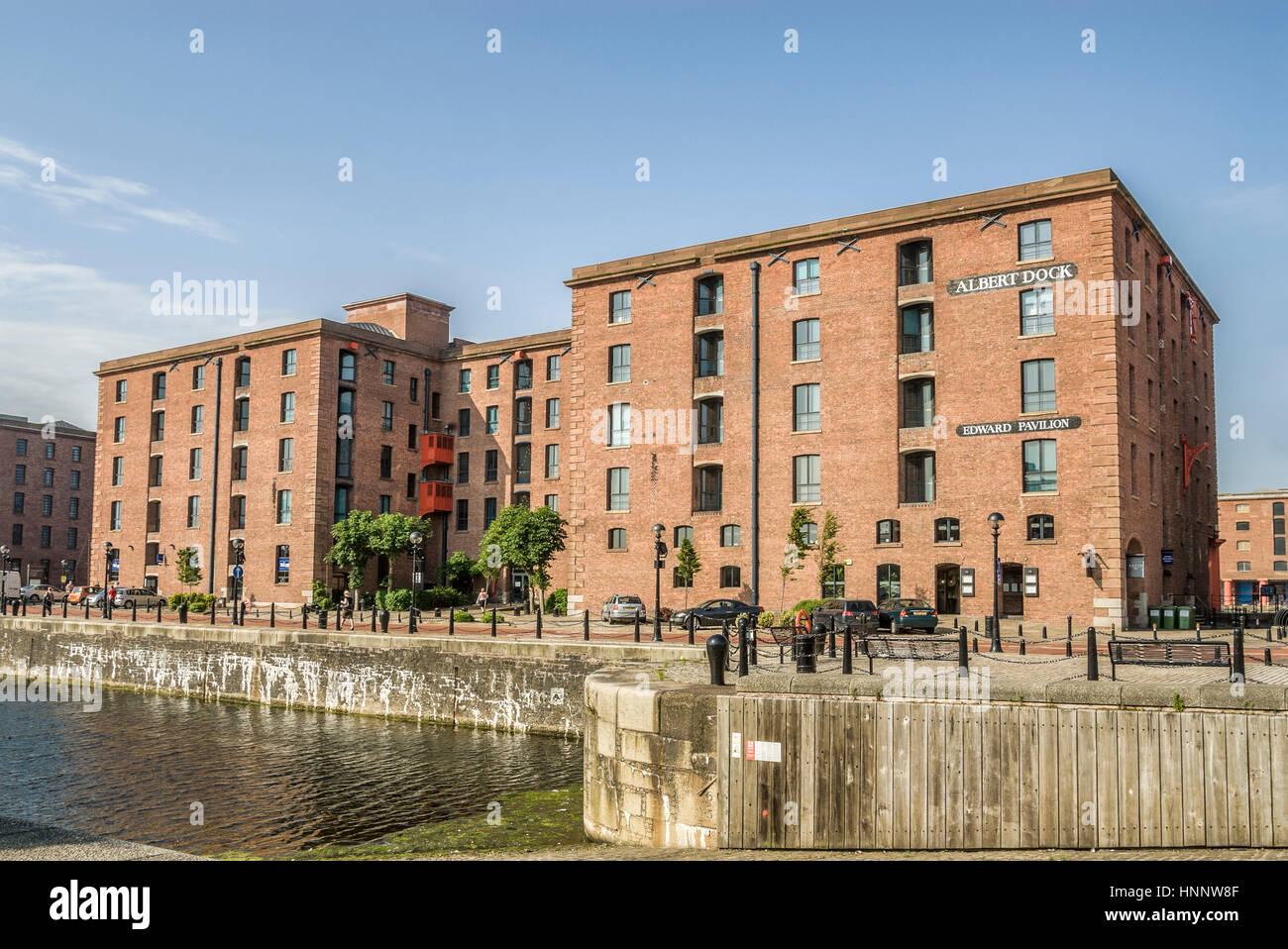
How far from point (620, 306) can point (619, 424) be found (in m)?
5.42

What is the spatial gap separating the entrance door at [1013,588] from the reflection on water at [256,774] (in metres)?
19.4

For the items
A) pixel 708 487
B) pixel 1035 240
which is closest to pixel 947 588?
pixel 708 487

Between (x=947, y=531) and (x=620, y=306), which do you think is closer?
(x=947, y=531)

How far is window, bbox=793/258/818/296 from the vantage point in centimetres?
4281

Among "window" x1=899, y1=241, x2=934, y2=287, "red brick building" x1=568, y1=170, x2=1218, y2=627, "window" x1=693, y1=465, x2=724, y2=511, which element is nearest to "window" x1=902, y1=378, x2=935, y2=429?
"red brick building" x1=568, y1=170, x2=1218, y2=627

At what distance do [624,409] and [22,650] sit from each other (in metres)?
26.4

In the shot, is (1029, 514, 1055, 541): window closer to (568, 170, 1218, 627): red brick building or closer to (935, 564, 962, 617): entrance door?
(568, 170, 1218, 627): red brick building

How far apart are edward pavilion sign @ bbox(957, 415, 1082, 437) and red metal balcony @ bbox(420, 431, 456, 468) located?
109 ft

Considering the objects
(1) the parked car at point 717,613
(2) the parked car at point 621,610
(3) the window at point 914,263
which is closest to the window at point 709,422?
(2) the parked car at point 621,610

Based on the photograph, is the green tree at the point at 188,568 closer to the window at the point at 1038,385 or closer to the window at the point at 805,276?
the window at the point at 805,276

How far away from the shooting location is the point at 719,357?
45281 millimetres

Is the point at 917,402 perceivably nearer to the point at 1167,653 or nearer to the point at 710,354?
the point at 710,354

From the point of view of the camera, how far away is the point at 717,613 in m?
36.8

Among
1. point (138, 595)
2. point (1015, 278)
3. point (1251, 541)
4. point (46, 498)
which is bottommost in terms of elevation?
point (138, 595)
